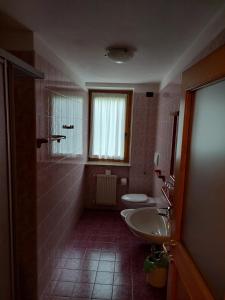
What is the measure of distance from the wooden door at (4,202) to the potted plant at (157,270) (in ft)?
4.50

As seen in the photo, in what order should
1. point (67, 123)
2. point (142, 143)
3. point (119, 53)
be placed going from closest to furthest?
1. point (119, 53)
2. point (67, 123)
3. point (142, 143)

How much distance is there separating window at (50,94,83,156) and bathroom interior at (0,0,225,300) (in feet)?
0.06

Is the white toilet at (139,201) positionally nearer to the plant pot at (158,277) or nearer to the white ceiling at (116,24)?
the plant pot at (158,277)

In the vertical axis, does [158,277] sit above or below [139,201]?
below

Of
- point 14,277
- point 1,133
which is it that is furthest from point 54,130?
point 14,277

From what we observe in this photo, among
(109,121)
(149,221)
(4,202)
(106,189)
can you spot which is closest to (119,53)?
(4,202)

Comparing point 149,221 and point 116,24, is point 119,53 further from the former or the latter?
point 149,221

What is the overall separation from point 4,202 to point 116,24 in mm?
1232

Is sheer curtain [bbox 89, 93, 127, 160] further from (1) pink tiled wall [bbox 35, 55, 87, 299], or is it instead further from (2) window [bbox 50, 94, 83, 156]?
(1) pink tiled wall [bbox 35, 55, 87, 299]

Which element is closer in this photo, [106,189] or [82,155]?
[82,155]

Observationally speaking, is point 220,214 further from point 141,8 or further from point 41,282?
point 41,282

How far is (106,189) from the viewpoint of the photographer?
378 cm

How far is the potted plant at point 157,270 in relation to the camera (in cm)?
208

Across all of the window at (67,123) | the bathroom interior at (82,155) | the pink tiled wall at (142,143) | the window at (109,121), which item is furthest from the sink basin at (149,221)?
the window at (109,121)
